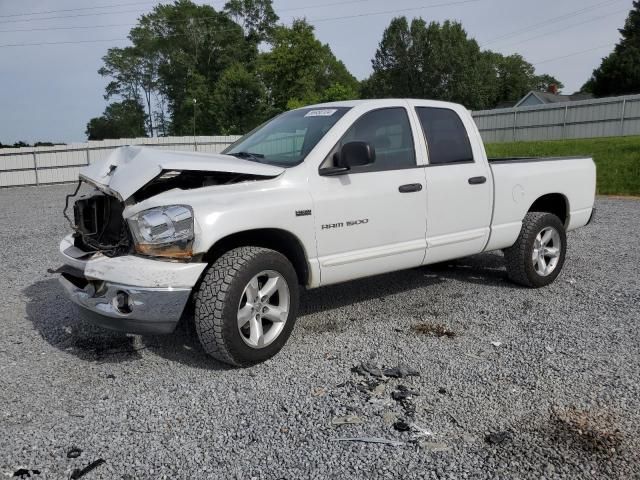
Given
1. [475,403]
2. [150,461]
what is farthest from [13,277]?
[475,403]

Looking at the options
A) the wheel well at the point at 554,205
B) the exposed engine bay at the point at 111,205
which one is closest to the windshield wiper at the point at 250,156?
the exposed engine bay at the point at 111,205

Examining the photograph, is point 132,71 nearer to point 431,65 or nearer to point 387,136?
point 431,65

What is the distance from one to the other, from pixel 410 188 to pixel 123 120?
68.9 m

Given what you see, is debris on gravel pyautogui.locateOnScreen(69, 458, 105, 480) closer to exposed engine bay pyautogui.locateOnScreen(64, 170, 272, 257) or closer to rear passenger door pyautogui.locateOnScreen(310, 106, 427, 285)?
exposed engine bay pyautogui.locateOnScreen(64, 170, 272, 257)

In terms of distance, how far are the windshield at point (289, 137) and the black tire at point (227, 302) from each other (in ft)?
2.87

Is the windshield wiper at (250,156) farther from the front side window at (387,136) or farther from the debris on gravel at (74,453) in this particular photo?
the debris on gravel at (74,453)

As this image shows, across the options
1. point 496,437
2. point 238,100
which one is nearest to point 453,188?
point 496,437

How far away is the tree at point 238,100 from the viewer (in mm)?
51219

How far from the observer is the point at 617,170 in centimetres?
1554

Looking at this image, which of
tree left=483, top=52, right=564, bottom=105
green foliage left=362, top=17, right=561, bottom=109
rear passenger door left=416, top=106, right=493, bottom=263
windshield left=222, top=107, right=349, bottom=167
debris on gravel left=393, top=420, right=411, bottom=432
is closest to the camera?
debris on gravel left=393, top=420, right=411, bottom=432

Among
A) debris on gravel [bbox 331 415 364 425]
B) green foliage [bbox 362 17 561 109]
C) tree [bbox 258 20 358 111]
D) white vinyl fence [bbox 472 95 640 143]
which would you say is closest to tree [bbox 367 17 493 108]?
green foliage [bbox 362 17 561 109]

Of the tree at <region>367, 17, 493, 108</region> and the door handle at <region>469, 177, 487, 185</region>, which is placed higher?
the tree at <region>367, 17, 493, 108</region>

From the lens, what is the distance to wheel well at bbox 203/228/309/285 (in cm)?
397

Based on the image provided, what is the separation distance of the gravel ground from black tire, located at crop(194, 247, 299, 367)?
0.59 ft
